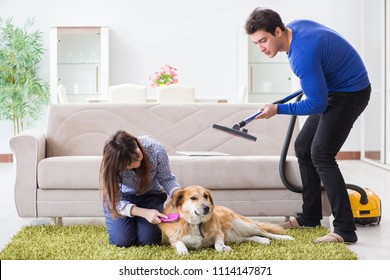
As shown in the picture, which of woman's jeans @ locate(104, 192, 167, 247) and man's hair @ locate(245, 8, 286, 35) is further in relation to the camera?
woman's jeans @ locate(104, 192, 167, 247)

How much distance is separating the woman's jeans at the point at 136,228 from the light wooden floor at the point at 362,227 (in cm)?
59

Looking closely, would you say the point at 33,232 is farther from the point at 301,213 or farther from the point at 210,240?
the point at 301,213

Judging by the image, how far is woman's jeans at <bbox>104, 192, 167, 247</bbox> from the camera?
3.04m

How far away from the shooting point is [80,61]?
785cm

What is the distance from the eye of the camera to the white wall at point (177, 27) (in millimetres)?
8133

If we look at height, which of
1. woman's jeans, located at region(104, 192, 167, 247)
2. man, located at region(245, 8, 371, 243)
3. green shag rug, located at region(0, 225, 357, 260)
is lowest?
green shag rug, located at region(0, 225, 357, 260)

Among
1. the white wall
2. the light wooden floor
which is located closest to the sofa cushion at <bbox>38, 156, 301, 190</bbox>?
the light wooden floor

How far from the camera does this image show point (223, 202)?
3646 millimetres

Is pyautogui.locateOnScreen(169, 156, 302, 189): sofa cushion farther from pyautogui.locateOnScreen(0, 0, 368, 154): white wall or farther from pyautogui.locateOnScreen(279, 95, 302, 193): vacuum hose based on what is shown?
pyautogui.locateOnScreen(0, 0, 368, 154): white wall

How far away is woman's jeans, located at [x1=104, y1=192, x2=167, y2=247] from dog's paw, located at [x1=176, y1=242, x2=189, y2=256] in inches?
9.5

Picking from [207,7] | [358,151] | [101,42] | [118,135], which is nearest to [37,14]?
[101,42]

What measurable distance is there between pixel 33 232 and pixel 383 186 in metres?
3.35

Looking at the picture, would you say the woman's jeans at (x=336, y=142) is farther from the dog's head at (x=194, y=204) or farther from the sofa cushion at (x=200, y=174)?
the dog's head at (x=194, y=204)

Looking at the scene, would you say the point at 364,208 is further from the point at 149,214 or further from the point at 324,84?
the point at 149,214
